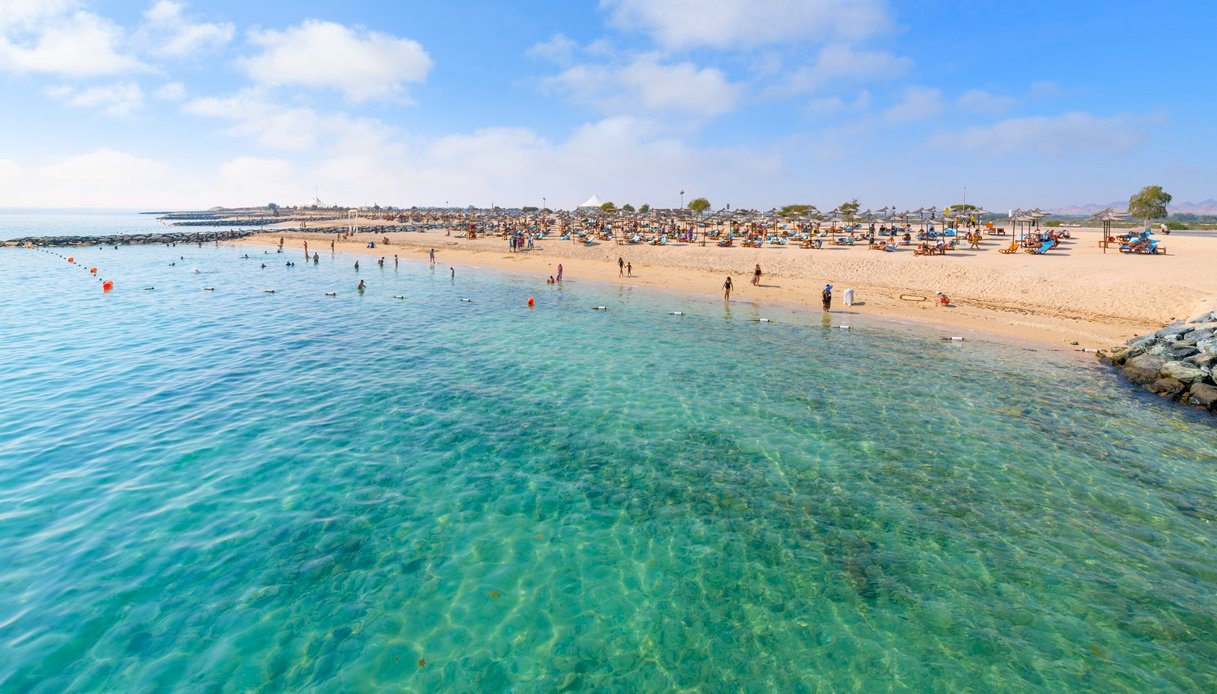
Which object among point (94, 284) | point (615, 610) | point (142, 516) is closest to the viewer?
point (615, 610)

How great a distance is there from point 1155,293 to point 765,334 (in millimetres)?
23283

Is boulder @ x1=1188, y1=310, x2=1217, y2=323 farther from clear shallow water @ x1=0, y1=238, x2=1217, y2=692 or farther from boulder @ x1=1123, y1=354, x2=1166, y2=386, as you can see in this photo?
clear shallow water @ x1=0, y1=238, x2=1217, y2=692

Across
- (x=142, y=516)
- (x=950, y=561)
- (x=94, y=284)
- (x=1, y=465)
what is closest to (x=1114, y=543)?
(x=950, y=561)

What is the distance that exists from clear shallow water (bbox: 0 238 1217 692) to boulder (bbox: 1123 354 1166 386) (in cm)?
150

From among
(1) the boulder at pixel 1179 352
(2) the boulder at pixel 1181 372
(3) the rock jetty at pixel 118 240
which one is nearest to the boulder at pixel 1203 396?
(2) the boulder at pixel 1181 372

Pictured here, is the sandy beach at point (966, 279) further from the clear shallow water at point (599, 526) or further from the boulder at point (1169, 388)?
the clear shallow water at point (599, 526)

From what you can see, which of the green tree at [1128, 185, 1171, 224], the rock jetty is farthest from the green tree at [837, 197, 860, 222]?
the rock jetty

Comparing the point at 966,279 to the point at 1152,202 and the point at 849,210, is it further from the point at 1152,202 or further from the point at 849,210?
the point at 1152,202

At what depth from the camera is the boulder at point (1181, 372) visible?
18.6 meters

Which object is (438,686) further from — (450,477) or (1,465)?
(1,465)

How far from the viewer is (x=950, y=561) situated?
401 inches

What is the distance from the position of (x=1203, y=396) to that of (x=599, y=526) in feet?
72.1

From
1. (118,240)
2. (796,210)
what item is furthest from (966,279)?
(118,240)

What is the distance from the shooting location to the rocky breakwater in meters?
18.4
